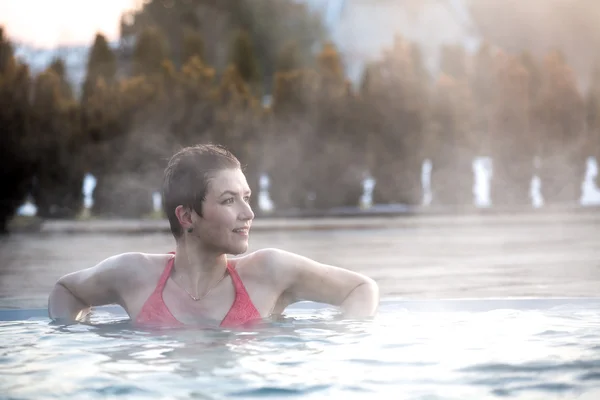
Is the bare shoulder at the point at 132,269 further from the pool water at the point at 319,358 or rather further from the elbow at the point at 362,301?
the elbow at the point at 362,301

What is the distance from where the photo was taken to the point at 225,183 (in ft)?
12.2

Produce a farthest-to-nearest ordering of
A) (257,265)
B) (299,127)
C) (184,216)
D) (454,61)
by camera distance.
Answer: (454,61)
(299,127)
(257,265)
(184,216)

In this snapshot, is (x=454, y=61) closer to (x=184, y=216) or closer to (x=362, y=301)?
(x=362, y=301)

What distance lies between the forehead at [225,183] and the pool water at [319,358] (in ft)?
1.99

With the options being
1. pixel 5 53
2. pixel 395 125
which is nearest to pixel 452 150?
pixel 395 125

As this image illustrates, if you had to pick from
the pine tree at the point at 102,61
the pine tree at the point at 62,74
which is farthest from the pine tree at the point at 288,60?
the pine tree at the point at 62,74

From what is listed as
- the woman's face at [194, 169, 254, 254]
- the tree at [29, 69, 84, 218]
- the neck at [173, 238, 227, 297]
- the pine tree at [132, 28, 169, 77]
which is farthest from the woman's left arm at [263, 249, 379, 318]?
the pine tree at [132, 28, 169, 77]

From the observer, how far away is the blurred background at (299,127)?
19094 mm

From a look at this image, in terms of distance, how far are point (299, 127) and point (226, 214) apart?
16.6 meters

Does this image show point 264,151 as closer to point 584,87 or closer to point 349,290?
point 349,290

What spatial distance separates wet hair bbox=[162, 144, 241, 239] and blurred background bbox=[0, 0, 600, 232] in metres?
15.0

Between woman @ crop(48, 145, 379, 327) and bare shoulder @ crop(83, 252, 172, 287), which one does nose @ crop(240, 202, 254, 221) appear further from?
bare shoulder @ crop(83, 252, 172, 287)

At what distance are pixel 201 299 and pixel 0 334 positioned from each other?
1037 millimetres

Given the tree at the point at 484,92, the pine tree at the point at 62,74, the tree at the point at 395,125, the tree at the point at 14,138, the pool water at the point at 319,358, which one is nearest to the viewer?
the pool water at the point at 319,358
